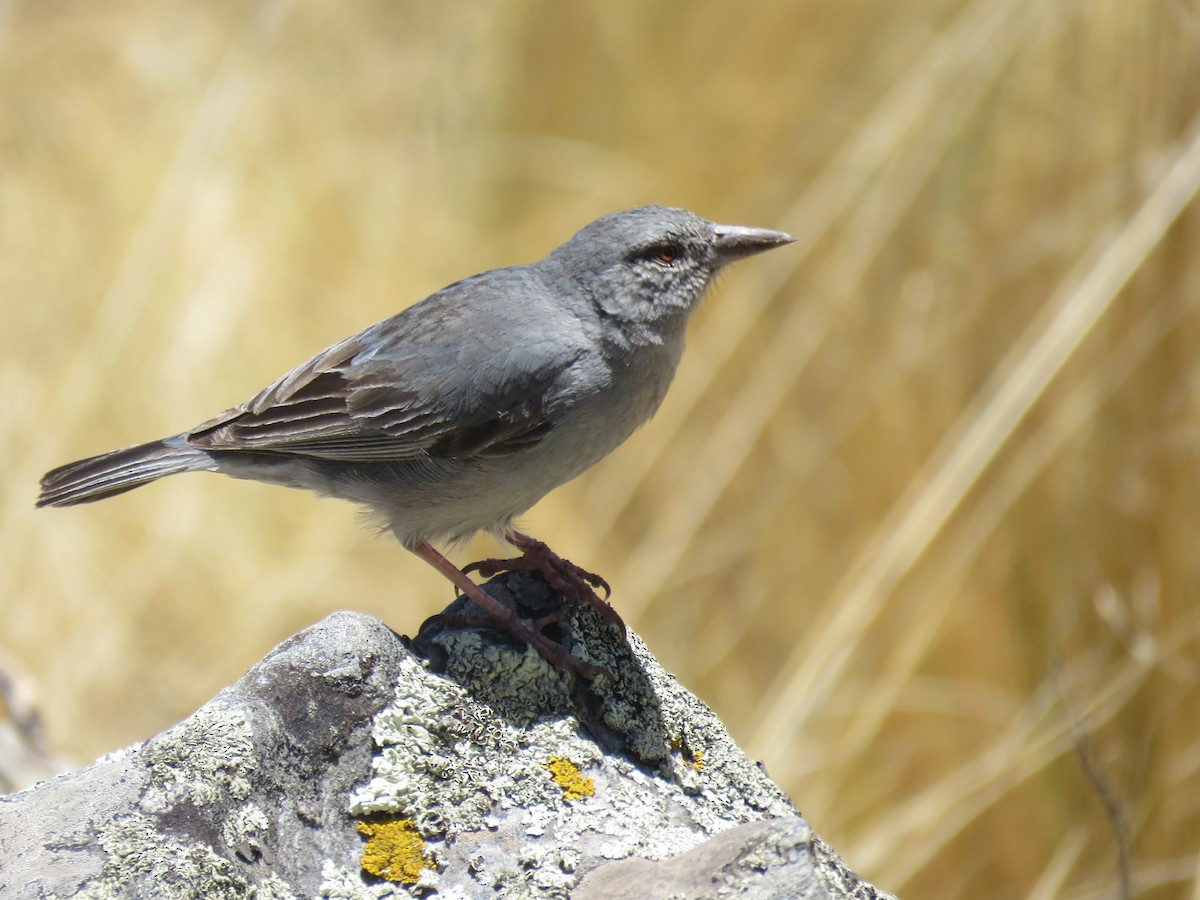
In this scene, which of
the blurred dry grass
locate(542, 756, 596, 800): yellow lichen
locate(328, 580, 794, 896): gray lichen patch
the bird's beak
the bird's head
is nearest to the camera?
locate(328, 580, 794, 896): gray lichen patch

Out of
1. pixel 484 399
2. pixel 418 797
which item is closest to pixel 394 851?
pixel 418 797

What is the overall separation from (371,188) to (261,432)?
6.44 m

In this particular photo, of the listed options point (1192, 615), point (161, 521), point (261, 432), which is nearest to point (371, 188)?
point (161, 521)

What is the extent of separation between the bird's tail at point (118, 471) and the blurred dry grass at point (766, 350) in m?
2.58

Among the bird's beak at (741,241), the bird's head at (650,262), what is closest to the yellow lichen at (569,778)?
the bird's head at (650,262)

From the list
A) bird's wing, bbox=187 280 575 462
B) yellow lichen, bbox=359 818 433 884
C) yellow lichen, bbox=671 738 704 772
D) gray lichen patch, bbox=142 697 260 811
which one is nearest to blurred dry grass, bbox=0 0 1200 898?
yellow lichen, bbox=671 738 704 772

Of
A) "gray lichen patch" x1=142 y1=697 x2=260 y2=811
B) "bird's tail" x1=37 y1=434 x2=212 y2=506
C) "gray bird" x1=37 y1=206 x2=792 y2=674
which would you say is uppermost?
"bird's tail" x1=37 y1=434 x2=212 y2=506

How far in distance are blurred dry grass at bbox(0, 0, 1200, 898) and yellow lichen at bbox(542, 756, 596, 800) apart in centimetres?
126

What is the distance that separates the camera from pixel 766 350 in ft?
21.3

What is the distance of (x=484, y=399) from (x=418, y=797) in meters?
1.36

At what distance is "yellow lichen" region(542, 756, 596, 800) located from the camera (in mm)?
2605

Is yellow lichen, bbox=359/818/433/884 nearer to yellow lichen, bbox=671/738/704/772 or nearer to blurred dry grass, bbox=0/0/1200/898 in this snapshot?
yellow lichen, bbox=671/738/704/772

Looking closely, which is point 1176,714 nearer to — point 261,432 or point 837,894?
point 837,894

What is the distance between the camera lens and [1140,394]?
15.8ft
